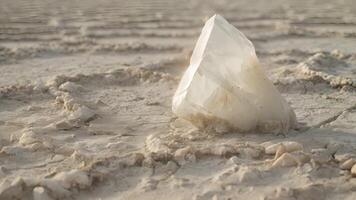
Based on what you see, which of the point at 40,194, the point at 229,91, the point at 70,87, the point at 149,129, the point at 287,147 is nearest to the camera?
the point at 40,194

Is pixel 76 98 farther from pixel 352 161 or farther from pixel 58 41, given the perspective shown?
pixel 58 41

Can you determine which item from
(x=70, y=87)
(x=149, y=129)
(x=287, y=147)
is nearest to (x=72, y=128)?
(x=149, y=129)

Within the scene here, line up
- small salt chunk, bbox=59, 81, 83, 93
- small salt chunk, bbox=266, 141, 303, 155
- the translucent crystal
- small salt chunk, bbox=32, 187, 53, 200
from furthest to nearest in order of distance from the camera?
1. small salt chunk, bbox=59, 81, 83, 93
2. the translucent crystal
3. small salt chunk, bbox=266, 141, 303, 155
4. small salt chunk, bbox=32, 187, 53, 200

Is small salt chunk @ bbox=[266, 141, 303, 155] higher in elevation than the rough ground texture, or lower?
higher

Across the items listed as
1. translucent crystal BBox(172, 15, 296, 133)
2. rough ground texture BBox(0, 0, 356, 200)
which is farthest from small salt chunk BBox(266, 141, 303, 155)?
translucent crystal BBox(172, 15, 296, 133)

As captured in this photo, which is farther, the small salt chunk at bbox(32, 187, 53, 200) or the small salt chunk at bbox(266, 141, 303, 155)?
the small salt chunk at bbox(266, 141, 303, 155)

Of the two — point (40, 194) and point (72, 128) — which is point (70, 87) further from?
point (40, 194)

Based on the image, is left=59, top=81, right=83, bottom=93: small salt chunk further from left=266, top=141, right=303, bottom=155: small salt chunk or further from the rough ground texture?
left=266, top=141, right=303, bottom=155: small salt chunk
